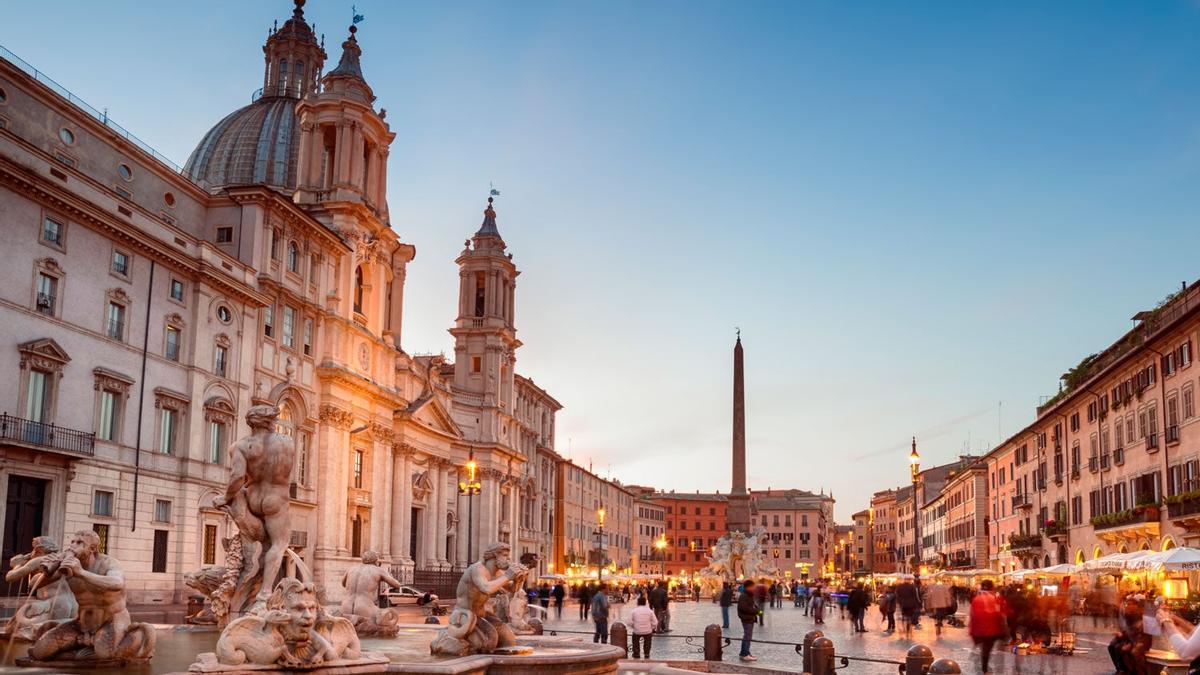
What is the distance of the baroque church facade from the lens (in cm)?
2942

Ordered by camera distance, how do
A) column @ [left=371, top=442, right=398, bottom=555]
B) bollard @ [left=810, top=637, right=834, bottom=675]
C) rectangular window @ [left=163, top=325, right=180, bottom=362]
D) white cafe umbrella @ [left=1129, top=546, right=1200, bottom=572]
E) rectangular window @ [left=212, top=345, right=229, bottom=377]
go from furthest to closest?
column @ [left=371, top=442, right=398, bottom=555] → rectangular window @ [left=212, top=345, right=229, bottom=377] → rectangular window @ [left=163, top=325, right=180, bottom=362] → white cafe umbrella @ [left=1129, top=546, right=1200, bottom=572] → bollard @ [left=810, top=637, right=834, bottom=675]

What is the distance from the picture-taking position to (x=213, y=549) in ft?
119

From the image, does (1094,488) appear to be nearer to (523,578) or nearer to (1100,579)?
(1100,579)

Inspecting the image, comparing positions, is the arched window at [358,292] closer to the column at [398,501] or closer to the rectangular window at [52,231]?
the column at [398,501]

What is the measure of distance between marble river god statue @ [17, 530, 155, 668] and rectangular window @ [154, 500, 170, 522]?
25.7 m

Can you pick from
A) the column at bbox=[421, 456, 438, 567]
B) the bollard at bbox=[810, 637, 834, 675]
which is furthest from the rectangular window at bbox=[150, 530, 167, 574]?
the column at bbox=[421, 456, 438, 567]

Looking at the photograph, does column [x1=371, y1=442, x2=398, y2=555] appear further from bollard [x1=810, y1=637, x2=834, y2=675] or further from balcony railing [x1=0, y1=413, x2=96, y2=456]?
bollard [x1=810, y1=637, x2=834, y2=675]

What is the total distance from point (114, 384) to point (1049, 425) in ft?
142

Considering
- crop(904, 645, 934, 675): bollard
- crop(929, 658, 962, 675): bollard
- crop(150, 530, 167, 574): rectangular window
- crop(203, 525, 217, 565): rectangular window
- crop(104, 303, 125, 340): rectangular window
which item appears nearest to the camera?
crop(929, 658, 962, 675): bollard

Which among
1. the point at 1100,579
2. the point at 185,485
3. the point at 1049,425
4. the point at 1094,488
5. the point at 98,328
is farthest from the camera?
the point at 1049,425

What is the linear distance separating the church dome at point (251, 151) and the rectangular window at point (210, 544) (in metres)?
23.1

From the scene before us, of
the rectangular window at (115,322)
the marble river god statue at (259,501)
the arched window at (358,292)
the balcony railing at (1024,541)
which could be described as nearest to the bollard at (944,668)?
the marble river god statue at (259,501)

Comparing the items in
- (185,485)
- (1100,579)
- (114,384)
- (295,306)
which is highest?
(295,306)

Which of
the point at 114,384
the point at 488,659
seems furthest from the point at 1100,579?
the point at 488,659
